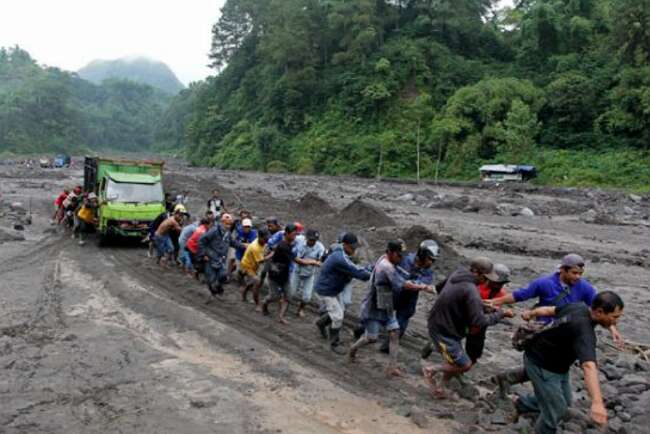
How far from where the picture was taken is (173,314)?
9609 millimetres

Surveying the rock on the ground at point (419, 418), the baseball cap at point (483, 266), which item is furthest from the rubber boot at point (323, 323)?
the baseball cap at point (483, 266)

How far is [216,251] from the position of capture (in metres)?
10.4

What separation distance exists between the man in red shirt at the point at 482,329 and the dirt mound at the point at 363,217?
13.4 m

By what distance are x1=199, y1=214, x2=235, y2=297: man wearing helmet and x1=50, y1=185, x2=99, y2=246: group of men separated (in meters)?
7.61

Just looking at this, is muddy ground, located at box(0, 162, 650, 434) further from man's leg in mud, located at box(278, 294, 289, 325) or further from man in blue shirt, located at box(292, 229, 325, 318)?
man in blue shirt, located at box(292, 229, 325, 318)

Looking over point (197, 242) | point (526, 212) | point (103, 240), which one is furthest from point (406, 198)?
point (197, 242)

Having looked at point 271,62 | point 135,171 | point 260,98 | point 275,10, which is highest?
point 275,10

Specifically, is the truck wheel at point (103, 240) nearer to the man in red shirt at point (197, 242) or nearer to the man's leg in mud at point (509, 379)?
the man in red shirt at point (197, 242)

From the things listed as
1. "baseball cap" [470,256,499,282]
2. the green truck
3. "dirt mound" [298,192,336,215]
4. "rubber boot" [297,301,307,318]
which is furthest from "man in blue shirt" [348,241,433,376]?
"dirt mound" [298,192,336,215]

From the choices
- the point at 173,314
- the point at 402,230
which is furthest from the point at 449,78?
the point at 173,314

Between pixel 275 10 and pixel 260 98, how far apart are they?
41.4 ft

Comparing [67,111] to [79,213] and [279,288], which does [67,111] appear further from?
[279,288]

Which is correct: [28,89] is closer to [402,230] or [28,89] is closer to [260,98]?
[260,98]

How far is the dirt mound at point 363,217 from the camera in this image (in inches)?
798
